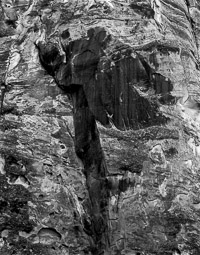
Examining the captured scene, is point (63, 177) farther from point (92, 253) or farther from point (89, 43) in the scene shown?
point (89, 43)

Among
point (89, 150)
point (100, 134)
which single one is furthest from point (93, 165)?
point (100, 134)

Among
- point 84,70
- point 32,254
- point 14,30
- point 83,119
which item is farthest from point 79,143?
point 14,30

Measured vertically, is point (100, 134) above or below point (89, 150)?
above

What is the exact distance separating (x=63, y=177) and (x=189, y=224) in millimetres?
2606

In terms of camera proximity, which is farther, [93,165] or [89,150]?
[89,150]

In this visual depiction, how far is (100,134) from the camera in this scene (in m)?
11.9

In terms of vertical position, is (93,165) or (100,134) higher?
(100,134)

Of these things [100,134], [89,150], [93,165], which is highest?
[100,134]

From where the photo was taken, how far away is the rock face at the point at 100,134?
11.3 metres

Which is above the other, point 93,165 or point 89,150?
point 89,150

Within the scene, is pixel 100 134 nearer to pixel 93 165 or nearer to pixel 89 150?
pixel 89 150

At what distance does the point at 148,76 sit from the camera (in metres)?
12.4

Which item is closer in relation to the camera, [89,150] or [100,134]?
[100,134]

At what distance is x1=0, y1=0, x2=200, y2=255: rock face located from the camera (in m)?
11.3
